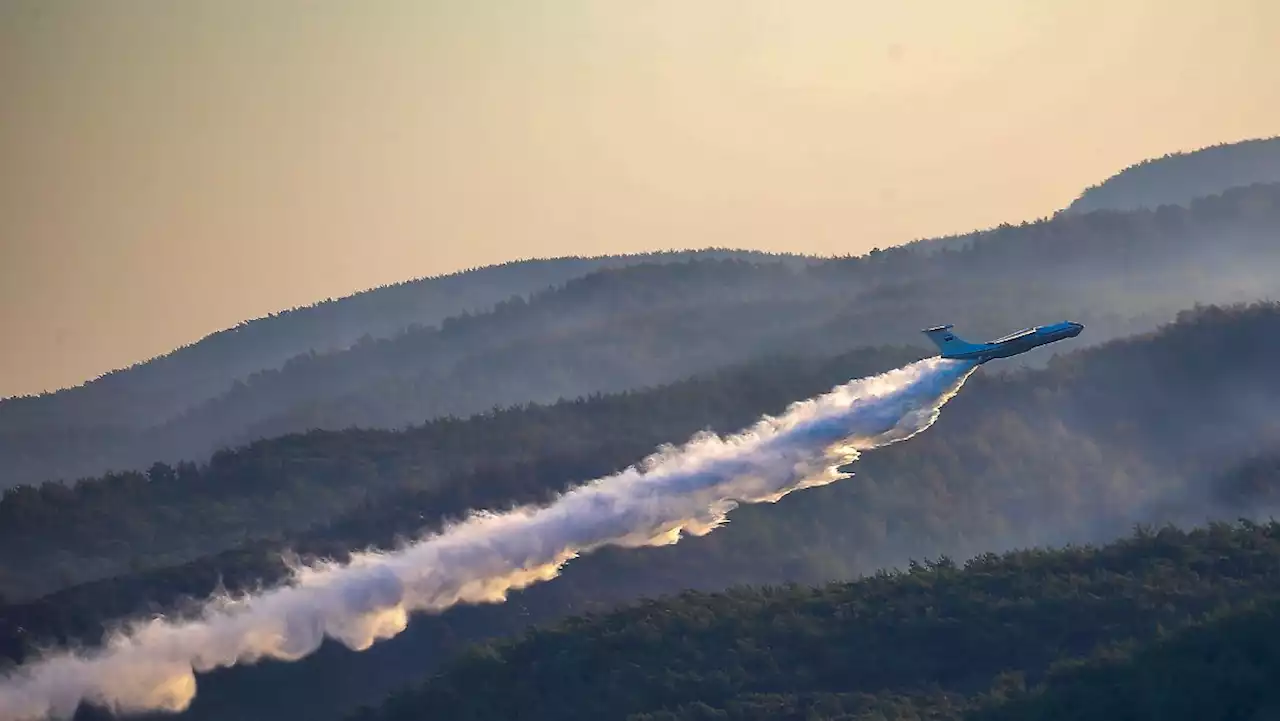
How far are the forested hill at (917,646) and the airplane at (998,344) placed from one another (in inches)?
816

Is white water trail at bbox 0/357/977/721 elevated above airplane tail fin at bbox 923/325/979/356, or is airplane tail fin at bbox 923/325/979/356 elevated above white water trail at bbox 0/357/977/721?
airplane tail fin at bbox 923/325/979/356

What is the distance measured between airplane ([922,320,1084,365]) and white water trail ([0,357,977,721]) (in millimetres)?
1701

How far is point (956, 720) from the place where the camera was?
392 feet

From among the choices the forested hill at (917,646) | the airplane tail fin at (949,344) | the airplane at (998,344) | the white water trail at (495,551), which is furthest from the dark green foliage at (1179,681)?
Answer: the airplane tail fin at (949,344)

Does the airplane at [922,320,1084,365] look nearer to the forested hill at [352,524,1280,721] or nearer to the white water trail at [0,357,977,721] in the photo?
the white water trail at [0,357,977,721]

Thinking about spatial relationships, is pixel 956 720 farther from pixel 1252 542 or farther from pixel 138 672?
pixel 138 672

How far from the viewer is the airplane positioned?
4326 inches

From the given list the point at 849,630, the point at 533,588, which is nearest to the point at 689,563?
the point at 533,588

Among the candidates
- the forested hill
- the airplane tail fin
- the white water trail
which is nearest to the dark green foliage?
the forested hill

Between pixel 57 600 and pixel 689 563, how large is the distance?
197ft

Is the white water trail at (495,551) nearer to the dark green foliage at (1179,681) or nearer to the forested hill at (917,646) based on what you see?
the forested hill at (917,646)

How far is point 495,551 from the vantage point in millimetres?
122250

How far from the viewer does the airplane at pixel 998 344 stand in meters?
110

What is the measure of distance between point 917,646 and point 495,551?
3429 cm
